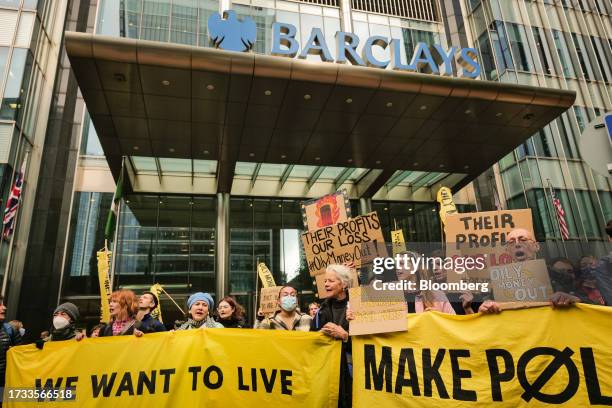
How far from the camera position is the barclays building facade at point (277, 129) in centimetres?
1230

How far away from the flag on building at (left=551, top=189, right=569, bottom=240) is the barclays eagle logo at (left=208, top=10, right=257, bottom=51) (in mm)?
14945

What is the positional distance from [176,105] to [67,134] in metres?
9.22

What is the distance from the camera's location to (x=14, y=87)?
54.9 feet

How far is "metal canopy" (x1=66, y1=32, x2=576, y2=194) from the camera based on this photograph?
1138 cm

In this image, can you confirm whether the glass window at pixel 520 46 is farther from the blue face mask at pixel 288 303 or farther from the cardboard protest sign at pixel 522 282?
the cardboard protest sign at pixel 522 282

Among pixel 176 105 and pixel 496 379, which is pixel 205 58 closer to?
pixel 176 105

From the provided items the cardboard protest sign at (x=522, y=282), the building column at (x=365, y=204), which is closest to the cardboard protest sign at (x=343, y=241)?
the cardboard protest sign at (x=522, y=282)

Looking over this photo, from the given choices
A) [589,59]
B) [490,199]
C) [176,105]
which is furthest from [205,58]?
[589,59]

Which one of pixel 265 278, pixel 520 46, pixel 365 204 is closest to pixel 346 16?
pixel 520 46

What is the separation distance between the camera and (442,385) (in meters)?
3.65

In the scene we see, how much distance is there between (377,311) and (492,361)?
1.04 meters

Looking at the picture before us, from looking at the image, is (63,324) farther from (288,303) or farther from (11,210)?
(11,210)

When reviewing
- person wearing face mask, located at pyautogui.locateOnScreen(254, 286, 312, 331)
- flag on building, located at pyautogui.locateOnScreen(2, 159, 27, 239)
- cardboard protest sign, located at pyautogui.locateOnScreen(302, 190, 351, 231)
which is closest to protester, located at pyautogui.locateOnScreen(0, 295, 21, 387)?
person wearing face mask, located at pyautogui.locateOnScreen(254, 286, 312, 331)

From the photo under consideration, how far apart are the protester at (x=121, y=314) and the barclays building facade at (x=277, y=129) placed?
786 cm
